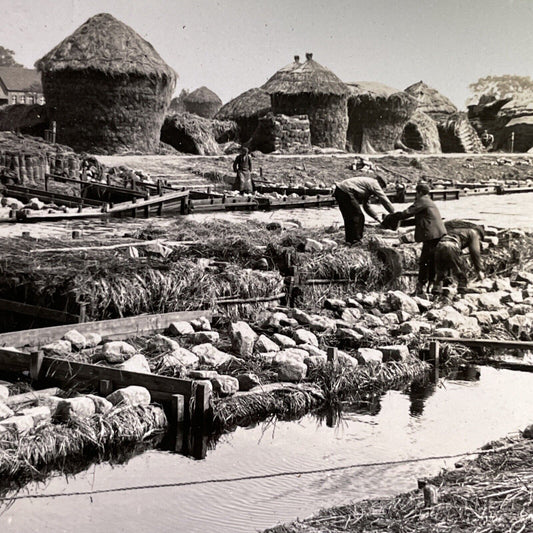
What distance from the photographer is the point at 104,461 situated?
20.2ft

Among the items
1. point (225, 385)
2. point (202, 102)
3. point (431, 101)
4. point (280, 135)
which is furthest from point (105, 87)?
point (202, 102)

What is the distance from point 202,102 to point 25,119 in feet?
63.7

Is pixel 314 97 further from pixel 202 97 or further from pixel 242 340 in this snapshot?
pixel 242 340

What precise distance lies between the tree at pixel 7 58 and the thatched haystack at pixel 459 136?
1684 centimetres

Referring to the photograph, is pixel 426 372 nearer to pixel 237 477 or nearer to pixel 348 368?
pixel 348 368

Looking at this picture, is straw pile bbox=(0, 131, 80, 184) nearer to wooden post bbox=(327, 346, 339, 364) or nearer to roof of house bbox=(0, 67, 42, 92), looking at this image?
wooden post bbox=(327, 346, 339, 364)

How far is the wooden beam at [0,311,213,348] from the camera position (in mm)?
8102

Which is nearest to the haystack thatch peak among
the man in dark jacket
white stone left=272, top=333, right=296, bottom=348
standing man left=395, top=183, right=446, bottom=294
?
the man in dark jacket

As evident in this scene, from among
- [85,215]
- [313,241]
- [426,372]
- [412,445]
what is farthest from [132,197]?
[412,445]

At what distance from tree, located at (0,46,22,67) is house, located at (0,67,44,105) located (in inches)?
15.8

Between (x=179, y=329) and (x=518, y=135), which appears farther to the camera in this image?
(x=518, y=135)

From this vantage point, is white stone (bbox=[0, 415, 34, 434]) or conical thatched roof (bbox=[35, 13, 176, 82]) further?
conical thatched roof (bbox=[35, 13, 176, 82])

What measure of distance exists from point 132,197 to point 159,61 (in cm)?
896

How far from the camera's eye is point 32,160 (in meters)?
16.4
